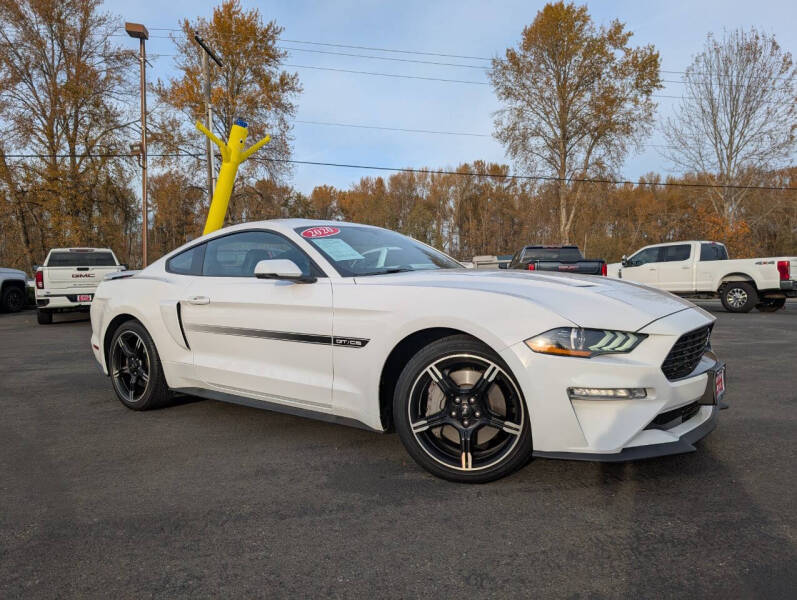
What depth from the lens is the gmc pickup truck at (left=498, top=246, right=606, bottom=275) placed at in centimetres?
1128

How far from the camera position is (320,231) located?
3814 mm

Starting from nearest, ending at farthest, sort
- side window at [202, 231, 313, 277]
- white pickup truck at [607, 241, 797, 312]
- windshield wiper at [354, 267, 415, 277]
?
windshield wiper at [354, 267, 415, 277] → side window at [202, 231, 313, 277] → white pickup truck at [607, 241, 797, 312]

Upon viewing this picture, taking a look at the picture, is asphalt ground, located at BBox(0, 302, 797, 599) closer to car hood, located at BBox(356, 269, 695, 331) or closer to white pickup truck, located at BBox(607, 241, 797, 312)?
car hood, located at BBox(356, 269, 695, 331)

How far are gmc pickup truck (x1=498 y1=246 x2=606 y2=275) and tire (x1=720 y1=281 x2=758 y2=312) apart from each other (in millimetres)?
3700

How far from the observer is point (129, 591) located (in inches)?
75.6

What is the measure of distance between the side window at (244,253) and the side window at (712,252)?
13605mm

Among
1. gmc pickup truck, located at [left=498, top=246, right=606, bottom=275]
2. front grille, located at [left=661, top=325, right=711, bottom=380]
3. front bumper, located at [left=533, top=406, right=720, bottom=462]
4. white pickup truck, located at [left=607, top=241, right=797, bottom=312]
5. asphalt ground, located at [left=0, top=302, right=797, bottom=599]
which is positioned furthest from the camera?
white pickup truck, located at [left=607, top=241, right=797, bottom=312]

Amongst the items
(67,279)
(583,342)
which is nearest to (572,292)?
(583,342)

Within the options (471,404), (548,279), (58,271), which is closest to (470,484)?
(471,404)

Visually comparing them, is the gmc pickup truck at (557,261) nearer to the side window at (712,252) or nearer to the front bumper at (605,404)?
the side window at (712,252)

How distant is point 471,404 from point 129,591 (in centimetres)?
164

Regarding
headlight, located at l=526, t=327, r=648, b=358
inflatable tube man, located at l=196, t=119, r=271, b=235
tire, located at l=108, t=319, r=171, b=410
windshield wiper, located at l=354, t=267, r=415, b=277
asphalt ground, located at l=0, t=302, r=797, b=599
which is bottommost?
asphalt ground, located at l=0, t=302, r=797, b=599

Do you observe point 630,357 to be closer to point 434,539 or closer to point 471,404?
point 471,404

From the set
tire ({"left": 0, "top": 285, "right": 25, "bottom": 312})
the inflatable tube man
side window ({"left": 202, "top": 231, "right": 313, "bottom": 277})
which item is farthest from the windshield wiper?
tire ({"left": 0, "top": 285, "right": 25, "bottom": 312})
